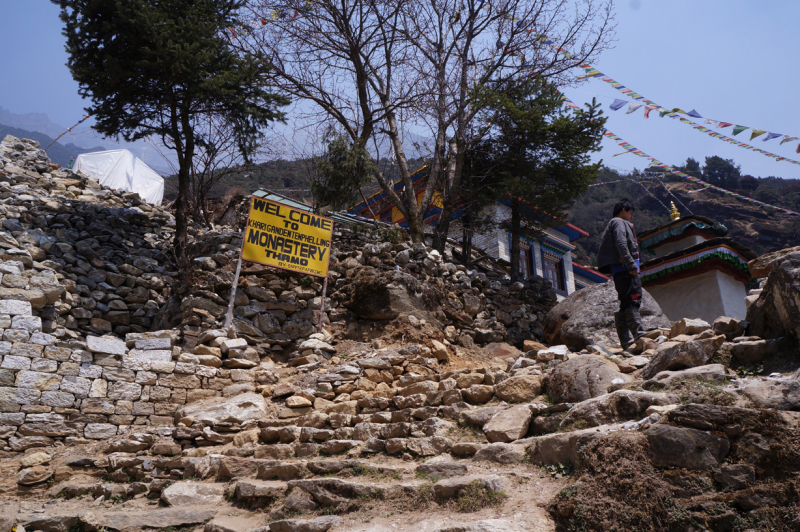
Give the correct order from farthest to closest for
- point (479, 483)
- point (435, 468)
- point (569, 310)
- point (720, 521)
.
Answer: point (569, 310) < point (435, 468) < point (479, 483) < point (720, 521)

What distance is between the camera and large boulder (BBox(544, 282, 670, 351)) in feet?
29.0

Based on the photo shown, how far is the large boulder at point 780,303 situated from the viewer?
4910 millimetres

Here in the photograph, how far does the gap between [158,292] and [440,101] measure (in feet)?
30.8

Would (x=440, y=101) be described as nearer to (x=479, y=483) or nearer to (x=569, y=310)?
(x=569, y=310)

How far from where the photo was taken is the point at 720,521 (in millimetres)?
3195

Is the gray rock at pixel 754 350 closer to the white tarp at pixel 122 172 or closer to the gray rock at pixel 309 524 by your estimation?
the gray rock at pixel 309 524

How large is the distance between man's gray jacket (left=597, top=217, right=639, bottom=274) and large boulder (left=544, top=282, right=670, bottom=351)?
6.69 feet

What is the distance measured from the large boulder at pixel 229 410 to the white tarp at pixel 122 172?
13977mm

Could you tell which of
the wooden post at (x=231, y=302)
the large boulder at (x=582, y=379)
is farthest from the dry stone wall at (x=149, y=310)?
the large boulder at (x=582, y=379)

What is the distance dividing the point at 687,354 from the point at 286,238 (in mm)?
7046

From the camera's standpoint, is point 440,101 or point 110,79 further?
point 440,101

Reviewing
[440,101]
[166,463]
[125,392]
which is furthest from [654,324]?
[440,101]

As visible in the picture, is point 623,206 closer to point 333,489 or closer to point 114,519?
point 333,489

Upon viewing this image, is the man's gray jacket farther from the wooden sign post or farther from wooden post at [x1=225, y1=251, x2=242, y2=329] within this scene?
wooden post at [x1=225, y1=251, x2=242, y2=329]
